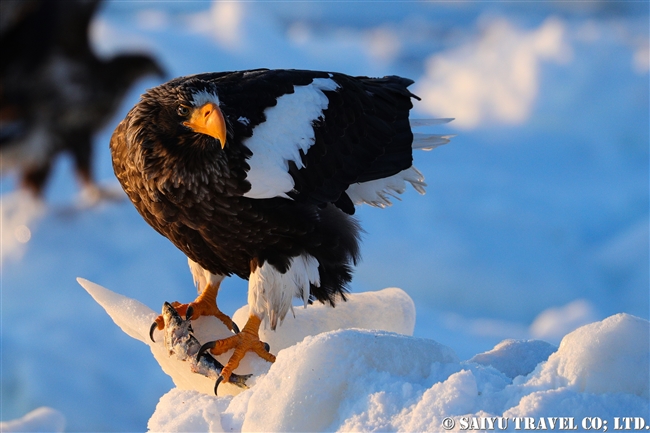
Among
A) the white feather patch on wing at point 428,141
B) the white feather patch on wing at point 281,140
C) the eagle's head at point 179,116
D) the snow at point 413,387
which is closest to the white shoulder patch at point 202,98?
the eagle's head at point 179,116

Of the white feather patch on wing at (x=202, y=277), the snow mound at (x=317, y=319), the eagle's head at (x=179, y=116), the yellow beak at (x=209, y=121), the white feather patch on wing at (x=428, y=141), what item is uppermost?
the white feather patch on wing at (x=428, y=141)

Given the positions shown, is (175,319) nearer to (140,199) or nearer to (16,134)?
(140,199)

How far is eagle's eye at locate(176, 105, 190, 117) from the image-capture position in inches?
111

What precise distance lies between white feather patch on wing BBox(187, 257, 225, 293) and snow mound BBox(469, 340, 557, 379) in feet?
4.04

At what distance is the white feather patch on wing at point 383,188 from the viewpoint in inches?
144

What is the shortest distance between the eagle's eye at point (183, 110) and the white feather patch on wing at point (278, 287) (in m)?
0.64

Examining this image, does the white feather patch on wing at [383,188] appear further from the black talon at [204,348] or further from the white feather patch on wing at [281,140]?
the black talon at [204,348]

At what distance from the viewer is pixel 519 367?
259 cm

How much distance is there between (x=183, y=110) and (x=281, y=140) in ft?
1.29

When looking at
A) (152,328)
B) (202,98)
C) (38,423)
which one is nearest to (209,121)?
(202,98)

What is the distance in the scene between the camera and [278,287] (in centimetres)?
307

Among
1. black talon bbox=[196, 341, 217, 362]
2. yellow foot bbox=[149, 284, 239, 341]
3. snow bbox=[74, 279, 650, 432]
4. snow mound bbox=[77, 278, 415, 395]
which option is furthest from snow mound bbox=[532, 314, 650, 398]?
yellow foot bbox=[149, 284, 239, 341]

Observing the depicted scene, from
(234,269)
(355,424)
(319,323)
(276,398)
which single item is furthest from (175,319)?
(355,424)

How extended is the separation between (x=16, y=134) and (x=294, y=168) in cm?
599
